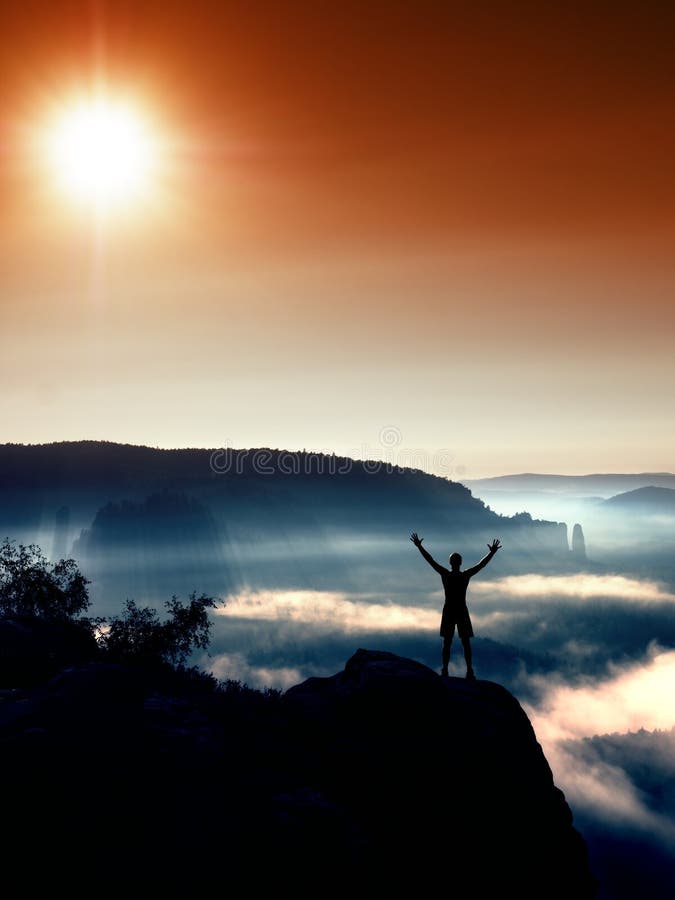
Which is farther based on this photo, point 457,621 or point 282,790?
point 457,621

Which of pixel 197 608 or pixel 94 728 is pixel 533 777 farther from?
pixel 197 608

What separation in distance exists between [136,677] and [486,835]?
35.1ft

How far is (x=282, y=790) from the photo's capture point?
14812 mm

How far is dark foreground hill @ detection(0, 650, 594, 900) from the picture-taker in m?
11.6

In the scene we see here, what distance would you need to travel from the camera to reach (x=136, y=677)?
1578 centimetres

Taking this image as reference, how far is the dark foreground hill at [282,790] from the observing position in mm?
11633

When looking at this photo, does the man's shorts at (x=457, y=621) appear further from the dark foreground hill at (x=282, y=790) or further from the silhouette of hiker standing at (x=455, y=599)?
the dark foreground hill at (x=282, y=790)

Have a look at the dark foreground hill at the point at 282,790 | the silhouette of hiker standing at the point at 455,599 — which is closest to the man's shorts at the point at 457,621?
the silhouette of hiker standing at the point at 455,599

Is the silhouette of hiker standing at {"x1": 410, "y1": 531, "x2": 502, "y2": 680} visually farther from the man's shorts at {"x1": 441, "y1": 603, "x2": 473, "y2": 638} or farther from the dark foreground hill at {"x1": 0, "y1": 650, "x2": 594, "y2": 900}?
the dark foreground hill at {"x1": 0, "y1": 650, "x2": 594, "y2": 900}

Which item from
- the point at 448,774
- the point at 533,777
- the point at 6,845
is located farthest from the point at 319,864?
the point at 533,777

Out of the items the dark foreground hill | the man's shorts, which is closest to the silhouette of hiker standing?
the man's shorts

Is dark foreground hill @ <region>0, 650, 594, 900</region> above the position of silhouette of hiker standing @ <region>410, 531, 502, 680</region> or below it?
below

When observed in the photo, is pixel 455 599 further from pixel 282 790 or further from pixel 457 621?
pixel 282 790

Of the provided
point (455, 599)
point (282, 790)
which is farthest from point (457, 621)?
point (282, 790)
